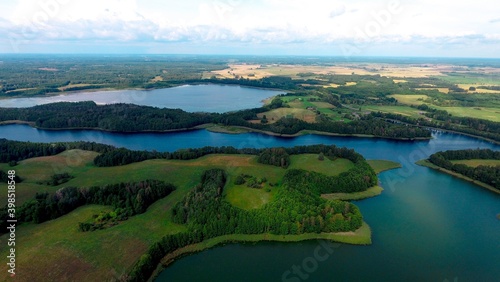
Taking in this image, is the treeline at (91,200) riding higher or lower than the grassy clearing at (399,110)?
higher

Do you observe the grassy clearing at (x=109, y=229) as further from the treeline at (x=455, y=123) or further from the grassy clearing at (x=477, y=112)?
the grassy clearing at (x=477, y=112)

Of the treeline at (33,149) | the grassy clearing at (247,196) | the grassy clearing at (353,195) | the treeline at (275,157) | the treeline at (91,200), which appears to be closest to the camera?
the treeline at (91,200)

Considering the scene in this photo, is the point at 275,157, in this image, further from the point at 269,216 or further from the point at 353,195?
the point at 269,216

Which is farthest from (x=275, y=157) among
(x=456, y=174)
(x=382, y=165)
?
(x=456, y=174)

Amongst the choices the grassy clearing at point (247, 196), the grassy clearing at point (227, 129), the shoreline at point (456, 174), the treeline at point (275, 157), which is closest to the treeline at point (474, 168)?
the shoreline at point (456, 174)

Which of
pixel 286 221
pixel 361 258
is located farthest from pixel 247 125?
pixel 361 258

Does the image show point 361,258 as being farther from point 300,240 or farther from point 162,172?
point 162,172

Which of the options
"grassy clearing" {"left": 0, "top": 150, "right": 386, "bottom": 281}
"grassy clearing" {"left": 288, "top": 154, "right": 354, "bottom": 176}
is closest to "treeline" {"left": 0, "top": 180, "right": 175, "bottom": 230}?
"grassy clearing" {"left": 0, "top": 150, "right": 386, "bottom": 281}
